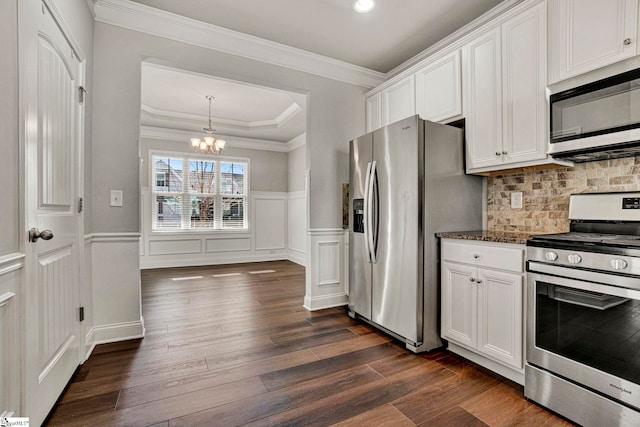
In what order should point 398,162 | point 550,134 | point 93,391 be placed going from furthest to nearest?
point 398,162 → point 550,134 → point 93,391

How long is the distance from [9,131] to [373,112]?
310 cm

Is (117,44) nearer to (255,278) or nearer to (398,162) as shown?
(398,162)

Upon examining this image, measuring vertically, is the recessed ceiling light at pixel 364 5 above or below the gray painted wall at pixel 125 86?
above

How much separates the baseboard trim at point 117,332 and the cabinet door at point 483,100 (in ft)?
10.1

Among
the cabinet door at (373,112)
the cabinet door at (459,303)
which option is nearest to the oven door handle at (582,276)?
the cabinet door at (459,303)

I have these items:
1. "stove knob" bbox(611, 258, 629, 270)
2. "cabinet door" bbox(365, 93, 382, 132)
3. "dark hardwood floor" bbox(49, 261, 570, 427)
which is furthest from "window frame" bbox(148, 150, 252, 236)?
"stove knob" bbox(611, 258, 629, 270)

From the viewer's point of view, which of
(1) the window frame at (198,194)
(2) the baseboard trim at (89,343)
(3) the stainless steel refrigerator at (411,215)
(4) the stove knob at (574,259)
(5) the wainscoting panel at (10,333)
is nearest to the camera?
(5) the wainscoting panel at (10,333)

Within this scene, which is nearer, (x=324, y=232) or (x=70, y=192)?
(x=70, y=192)

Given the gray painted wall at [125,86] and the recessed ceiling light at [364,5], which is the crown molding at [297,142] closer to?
the gray painted wall at [125,86]

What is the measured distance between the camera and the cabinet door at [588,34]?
1.66 metres

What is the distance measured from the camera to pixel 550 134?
198cm

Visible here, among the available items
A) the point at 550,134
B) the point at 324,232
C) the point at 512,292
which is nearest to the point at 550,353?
the point at 512,292

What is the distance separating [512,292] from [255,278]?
12.5 feet

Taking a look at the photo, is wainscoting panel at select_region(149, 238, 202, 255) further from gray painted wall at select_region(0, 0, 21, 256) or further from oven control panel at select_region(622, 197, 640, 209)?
oven control panel at select_region(622, 197, 640, 209)
